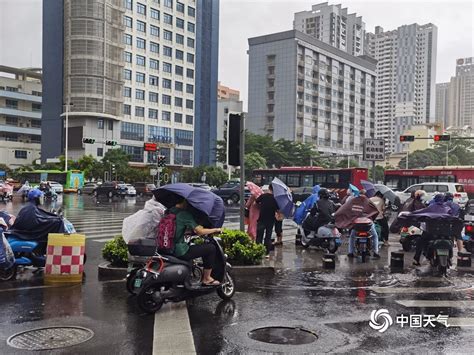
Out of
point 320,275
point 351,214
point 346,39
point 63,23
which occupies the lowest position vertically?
point 320,275

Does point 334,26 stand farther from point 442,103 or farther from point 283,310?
point 283,310

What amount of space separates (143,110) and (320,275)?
68.8 m

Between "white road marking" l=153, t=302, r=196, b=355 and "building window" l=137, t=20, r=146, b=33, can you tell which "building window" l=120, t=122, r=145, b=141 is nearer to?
"building window" l=137, t=20, r=146, b=33

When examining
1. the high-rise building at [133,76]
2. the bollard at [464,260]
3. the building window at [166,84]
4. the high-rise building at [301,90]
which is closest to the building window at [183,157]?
the high-rise building at [133,76]

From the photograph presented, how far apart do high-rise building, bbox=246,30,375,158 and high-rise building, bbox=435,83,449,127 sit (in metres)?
40.1

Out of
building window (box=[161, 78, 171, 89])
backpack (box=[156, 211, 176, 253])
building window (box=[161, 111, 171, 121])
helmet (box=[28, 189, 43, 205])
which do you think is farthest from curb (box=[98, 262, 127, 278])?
building window (box=[161, 78, 171, 89])

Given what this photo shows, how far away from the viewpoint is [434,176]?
37031mm

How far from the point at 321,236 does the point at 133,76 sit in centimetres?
6619

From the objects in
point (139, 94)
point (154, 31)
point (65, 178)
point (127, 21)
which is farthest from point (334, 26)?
point (65, 178)

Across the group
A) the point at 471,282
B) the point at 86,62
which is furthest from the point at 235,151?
the point at 86,62

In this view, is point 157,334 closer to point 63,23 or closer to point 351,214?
point 351,214

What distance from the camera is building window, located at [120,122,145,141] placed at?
72.8 metres

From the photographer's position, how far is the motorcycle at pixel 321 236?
1185 centimetres

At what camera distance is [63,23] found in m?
69.6
